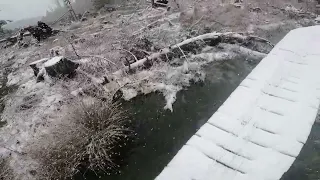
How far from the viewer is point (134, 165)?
5.76 metres

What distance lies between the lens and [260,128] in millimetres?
5203

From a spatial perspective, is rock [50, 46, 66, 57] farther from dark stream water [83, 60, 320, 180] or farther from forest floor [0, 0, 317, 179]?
dark stream water [83, 60, 320, 180]

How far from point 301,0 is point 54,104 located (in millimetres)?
8692

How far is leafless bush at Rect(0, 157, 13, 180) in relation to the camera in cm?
537

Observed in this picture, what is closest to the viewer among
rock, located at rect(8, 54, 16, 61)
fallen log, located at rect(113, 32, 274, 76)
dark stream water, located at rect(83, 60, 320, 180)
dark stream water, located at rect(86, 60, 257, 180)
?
dark stream water, located at rect(83, 60, 320, 180)

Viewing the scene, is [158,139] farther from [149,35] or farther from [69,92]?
[149,35]

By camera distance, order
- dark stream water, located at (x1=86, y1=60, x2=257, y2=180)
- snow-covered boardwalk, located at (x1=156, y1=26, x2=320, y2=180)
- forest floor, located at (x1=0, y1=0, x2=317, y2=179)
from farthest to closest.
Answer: forest floor, located at (x1=0, y1=0, x2=317, y2=179) < dark stream water, located at (x1=86, y1=60, x2=257, y2=180) < snow-covered boardwalk, located at (x1=156, y1=26, x2=320, y2=180)

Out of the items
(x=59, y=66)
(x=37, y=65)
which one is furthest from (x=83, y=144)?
(x=37, y=65)

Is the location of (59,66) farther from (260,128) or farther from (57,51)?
(260,128)

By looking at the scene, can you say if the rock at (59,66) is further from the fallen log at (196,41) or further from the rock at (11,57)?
the rock at (11,57)

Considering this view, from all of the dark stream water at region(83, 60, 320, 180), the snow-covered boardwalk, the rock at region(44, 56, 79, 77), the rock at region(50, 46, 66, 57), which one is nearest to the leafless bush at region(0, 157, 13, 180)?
the dark stream water at region(83, 60, 320, 180)

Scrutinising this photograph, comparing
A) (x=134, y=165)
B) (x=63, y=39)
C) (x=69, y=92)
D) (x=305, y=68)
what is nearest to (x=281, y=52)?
(x=305, y=68)

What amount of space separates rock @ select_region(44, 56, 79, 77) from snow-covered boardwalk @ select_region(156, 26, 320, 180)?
13.6 ft

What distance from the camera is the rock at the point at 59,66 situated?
7595mm
